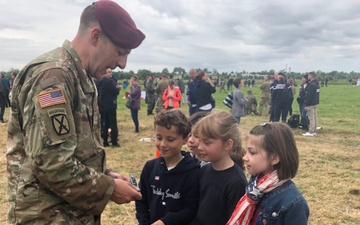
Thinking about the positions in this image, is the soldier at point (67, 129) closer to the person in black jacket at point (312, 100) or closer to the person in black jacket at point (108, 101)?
the person in black jacket at point (108, 101)

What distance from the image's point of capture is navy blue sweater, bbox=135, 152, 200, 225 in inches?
101

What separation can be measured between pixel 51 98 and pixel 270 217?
1.47m

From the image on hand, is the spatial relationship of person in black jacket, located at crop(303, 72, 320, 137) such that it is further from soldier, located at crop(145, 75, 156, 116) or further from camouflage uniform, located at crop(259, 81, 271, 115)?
soldier, located at crop(145, 75, 156, 116)

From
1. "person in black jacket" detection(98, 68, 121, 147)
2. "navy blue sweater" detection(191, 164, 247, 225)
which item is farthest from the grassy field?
"navy blue sweater" detection(191, 164, 247, 225)

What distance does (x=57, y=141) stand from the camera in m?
1.56

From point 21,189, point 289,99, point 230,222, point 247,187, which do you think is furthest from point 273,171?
point 289,99

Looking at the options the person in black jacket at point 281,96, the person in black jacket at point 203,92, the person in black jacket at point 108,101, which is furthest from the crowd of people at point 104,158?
the person in black jacket at point 281,96

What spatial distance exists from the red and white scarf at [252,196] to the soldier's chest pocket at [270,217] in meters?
0.09

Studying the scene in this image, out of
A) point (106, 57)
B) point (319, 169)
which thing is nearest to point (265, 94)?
point (319, 169)

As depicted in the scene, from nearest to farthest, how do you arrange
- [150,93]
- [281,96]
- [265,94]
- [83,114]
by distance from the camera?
[83,114]
[281,96]
[150,93]
[265,94]

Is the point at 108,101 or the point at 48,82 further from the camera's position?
the point at 108,101

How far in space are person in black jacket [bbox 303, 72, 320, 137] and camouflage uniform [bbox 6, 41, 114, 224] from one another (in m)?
10.7

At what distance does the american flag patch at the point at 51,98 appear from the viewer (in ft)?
5.05

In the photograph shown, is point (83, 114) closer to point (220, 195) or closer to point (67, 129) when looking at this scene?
point (67, 129)
